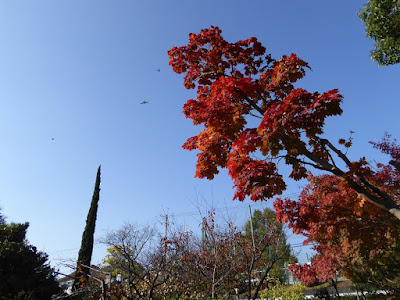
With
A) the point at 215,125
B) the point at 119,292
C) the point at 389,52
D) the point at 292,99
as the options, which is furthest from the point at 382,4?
the point at 119,292

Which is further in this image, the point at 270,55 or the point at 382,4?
the point at 382,4

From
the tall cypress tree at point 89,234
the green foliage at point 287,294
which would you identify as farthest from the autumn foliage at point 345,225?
the tall cypress tree at point 89,234

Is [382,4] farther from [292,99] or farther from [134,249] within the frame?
[134,249]

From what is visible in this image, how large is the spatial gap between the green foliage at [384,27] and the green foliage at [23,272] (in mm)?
13316

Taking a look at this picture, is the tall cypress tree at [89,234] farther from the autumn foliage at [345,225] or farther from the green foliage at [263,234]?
the autumn foliage at [345,225]

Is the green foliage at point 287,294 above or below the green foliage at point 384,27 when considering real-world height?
below

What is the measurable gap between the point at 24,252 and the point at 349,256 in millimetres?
11935

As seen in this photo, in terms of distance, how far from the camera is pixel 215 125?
5.21 m

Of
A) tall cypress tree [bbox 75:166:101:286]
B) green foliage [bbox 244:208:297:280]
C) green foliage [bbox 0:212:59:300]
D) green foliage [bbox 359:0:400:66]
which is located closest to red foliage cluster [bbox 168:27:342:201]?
green foliage [bbox 359:0:400:66]

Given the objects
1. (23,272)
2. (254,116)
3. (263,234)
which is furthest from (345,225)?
(23,272)

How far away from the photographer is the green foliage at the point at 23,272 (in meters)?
9.77

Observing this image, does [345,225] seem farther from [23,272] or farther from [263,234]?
[23,272]

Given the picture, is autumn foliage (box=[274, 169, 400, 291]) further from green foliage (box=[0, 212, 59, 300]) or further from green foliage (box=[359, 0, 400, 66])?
green foliage (box=[0, 212, 59, 300])

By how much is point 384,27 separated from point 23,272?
585 inches
